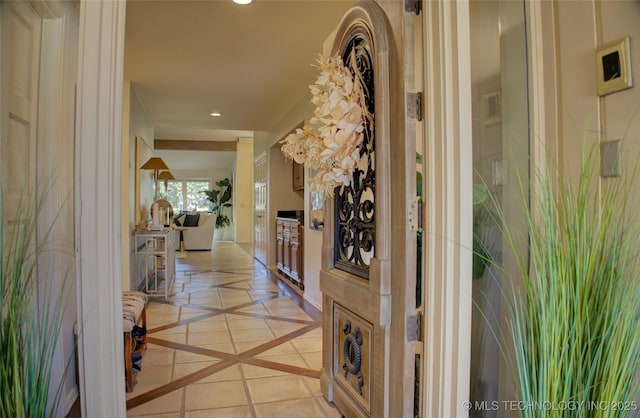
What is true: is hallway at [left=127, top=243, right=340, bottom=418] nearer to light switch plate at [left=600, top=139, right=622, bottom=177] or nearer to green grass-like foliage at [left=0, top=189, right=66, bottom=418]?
green grass-like foliage at [left=0, top=189, right=66, bottom=418]

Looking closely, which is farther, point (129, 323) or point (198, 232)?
point (198, 232)

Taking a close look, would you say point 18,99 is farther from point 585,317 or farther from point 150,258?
point 150,258

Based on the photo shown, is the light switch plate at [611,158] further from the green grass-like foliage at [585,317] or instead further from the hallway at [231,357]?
the hallway at [231,357]

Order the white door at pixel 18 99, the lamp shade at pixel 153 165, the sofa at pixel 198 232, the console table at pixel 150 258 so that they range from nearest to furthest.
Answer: the white door at pixel 18 99, the console table at pixel 150 258, the lamp shade at pixel 153 165, the sofa at pixel 198 232

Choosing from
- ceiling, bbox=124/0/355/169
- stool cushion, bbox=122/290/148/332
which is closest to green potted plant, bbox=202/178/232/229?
ceiling, bbox=124/0/355/169

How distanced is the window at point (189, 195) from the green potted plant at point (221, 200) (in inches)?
25.9

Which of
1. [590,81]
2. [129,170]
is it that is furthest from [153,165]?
[590,81]

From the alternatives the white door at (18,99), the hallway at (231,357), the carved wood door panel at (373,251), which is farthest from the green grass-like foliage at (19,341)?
the hallway at (231,357)

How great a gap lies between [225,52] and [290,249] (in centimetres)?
303

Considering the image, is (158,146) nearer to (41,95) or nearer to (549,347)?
(41,95)

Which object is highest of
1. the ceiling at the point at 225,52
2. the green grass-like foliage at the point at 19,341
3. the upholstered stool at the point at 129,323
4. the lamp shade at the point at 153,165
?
the ceiling at the point at 225,52

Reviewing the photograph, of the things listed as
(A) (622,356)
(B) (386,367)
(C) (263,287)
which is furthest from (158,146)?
(A) (622,356)

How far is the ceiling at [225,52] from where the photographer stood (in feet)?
9.09

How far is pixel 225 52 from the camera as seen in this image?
353 cm
